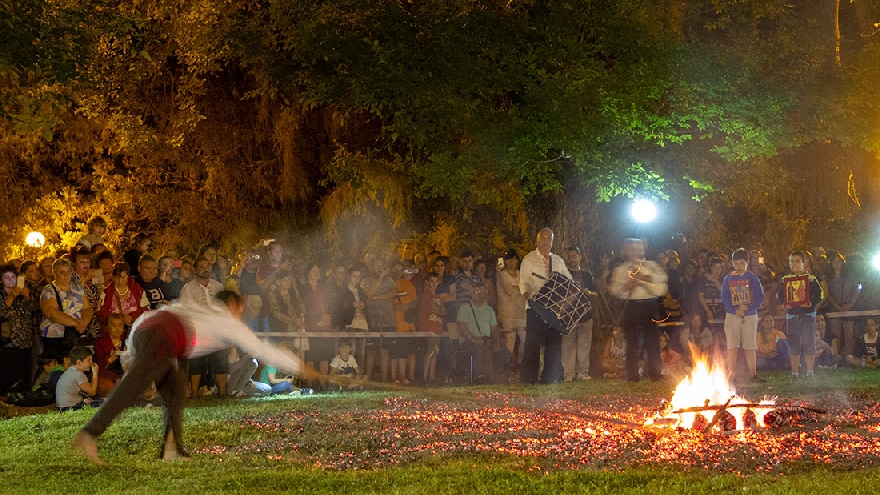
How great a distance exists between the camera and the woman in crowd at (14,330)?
14.8 meters

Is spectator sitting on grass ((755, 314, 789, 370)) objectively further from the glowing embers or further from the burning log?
the burning log

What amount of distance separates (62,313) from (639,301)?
831 centimetres

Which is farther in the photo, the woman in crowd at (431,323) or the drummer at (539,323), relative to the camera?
the woman in crowd at (431,323)

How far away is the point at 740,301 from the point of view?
17.0 meters

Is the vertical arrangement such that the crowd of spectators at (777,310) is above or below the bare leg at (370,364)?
above

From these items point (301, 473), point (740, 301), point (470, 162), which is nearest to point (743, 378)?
point (740, 301)

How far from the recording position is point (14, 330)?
14.8m

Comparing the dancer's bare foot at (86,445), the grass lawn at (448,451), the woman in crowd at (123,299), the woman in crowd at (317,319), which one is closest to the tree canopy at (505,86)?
the woman in crowd at (123,299)

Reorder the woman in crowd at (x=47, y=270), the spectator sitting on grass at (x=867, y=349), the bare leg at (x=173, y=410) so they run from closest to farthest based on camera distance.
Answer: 1. the bare leg at (x=173, y=410)
2. the woman in crowd at (x=47, y=270)
3. the spectator sitting on grass at (x=867, y=349)

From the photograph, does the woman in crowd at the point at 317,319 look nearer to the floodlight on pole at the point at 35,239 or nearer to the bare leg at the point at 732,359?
the bare leg at the point at 732,359

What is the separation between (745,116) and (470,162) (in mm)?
4477

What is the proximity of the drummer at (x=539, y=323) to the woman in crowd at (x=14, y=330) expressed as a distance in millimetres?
7037

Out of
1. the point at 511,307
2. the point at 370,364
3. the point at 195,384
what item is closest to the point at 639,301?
the point at 511,307

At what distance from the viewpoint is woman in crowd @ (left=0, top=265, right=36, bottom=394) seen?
584 inches
